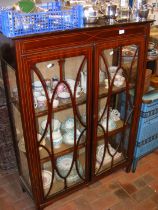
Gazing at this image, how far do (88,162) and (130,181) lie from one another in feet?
1.84

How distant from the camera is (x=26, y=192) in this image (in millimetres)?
2018

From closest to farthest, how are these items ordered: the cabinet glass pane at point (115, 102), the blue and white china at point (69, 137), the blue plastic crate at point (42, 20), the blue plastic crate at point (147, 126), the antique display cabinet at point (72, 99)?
the blue plastic crate at point (42, 20) → the antique display cabinet at point (72, 99) → the cabinet glass pane at point (115, 102) → the blue and white china at point (69, 137) → the blue plastic crate at point (147, 126)

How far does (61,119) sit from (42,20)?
2.69ft

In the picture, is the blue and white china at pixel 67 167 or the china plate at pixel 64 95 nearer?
the china plate at pixel 64 95

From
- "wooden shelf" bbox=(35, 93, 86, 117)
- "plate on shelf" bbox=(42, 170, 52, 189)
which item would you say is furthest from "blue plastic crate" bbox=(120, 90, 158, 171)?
"plate on shelf" bbox=(42, 170, 52, 189)

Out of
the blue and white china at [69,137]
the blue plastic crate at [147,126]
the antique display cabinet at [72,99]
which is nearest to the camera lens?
the antique display cabinet at [72,99]

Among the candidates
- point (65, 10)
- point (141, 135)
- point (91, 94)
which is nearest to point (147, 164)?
point (141, 135)

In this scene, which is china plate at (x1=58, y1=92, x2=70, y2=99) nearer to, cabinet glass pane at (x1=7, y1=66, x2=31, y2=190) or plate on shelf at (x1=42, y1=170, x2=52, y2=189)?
cabinet glass pane at (x1=7, y1=66, x2=31, y2=190)

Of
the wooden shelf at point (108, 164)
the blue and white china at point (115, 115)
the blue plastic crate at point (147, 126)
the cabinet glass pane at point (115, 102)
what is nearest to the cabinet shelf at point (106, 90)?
the cabinet glass pane at point (115, 102)

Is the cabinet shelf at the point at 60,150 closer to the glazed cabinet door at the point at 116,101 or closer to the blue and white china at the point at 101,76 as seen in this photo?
the glazed cabinet door at the point at 116,101

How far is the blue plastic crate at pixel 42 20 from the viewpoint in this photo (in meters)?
1.15

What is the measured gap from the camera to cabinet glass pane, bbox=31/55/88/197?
4.75ft

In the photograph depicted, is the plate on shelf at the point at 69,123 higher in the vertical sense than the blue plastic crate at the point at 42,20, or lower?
lower

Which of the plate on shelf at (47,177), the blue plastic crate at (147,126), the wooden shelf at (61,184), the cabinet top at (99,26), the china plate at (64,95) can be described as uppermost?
the cabinet top at (99,26)
